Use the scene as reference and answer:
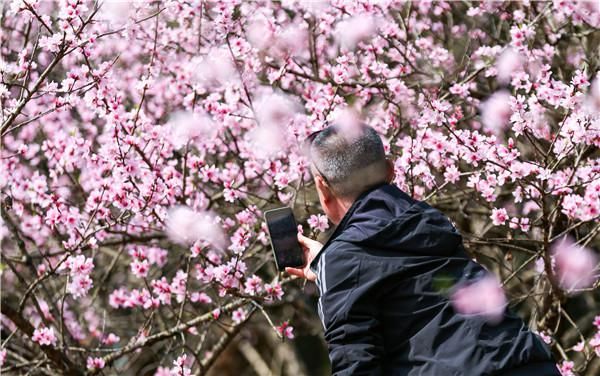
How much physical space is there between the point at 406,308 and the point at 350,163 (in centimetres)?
50

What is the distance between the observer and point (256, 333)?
9.03m

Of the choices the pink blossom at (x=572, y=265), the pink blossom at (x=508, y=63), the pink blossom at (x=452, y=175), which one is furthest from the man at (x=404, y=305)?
the pink blossom at (x=508, y=63)

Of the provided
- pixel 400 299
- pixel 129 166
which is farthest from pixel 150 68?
pixel 400 299

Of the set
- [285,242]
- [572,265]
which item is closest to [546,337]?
[572,265]

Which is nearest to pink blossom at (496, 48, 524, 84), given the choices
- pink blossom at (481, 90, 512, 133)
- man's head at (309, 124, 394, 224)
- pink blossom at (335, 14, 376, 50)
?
pink blossom at (481, 90, 512, 133)

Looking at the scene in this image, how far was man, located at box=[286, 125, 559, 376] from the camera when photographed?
231 centimetres

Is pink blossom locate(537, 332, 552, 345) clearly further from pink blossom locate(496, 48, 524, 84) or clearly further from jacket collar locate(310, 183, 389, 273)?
jacket collar locate(310, 183, 389, 273)

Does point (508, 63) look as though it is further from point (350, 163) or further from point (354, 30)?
point (350, 163)

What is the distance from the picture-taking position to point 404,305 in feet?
7.90

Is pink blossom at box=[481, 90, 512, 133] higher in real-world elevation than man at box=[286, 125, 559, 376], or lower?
higher

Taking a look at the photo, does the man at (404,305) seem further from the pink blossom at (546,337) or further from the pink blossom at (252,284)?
the pink blossom at (546,337)

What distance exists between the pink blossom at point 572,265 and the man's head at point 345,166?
64.2 inches

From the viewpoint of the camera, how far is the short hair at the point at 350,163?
2.60m

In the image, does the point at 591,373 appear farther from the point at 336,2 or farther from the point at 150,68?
the point at 150,68
